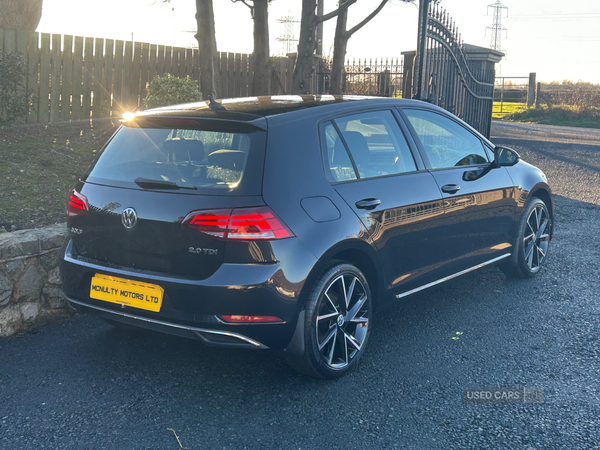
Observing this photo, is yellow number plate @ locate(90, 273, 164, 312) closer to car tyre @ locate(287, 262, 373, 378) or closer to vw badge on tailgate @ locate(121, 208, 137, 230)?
vw badge on tailgate @ locate(121, 208, 137, 230)

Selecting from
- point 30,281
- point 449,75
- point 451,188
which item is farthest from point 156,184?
point 449,75

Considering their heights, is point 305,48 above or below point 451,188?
above

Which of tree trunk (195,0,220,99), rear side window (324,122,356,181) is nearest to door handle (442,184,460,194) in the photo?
rear side window (324,122,356,181)

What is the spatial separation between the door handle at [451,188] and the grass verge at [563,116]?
80.9 feet

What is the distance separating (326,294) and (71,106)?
9.87m

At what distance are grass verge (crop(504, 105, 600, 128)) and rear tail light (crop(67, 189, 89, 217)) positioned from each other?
26.6 meters

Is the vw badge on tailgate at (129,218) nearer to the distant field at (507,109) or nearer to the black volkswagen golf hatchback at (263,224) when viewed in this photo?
the black volkswagen golf hatchback at (263,224)

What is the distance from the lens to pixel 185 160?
354 cm

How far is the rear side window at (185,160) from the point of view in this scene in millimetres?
3342

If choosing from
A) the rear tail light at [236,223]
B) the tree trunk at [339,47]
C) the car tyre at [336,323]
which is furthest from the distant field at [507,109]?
the rear tail light at [236,223]

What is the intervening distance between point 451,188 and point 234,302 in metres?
2.12

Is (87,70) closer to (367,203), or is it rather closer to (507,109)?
(367,203)

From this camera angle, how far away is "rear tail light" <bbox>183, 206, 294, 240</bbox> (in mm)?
3199

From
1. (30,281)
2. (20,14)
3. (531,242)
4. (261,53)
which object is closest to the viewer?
(30,281)
